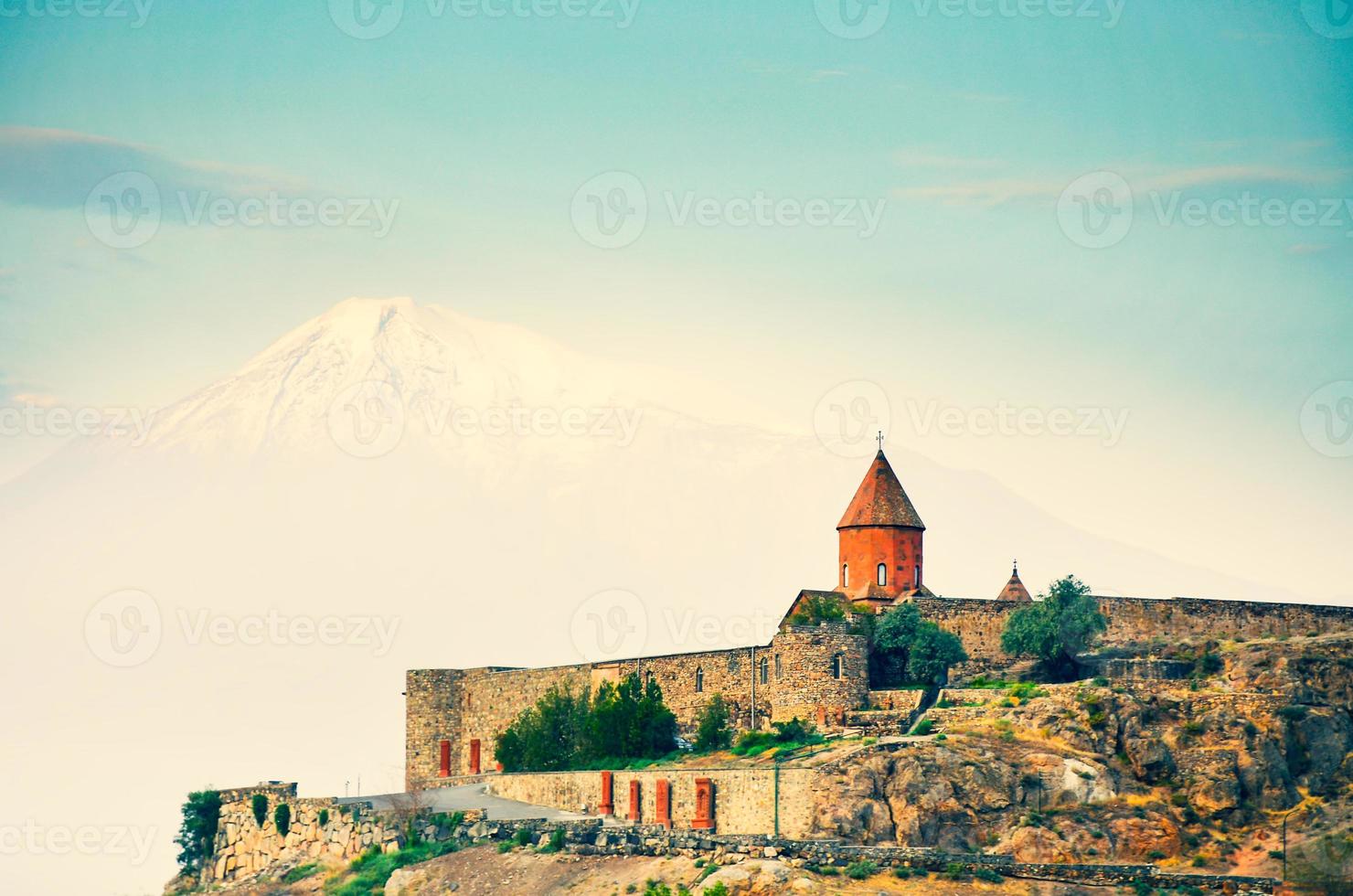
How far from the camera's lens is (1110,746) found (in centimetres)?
6169

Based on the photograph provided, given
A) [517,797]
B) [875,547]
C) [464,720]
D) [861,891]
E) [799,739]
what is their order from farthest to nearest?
[464,720] < [875,547] < [517,797] < [799,739] < [861,891]

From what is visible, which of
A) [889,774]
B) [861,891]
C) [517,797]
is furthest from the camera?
[517,797]

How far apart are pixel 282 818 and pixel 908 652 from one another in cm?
2118

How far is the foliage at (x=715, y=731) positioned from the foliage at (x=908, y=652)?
15.9 feet

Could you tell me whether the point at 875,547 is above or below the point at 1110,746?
above

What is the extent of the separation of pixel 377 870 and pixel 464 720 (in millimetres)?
16219

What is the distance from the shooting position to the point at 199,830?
75375mm

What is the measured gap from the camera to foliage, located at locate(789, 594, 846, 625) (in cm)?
6956

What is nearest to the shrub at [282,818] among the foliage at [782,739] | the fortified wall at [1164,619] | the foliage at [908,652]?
the foliage at [782,739]

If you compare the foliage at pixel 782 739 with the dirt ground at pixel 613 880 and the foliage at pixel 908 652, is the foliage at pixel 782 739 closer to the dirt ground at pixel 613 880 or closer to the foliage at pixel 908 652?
the foliage at pixel 908 652

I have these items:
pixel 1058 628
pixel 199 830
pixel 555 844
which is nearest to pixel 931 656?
pixel 1058 628

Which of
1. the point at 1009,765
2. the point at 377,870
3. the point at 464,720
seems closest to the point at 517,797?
the point at 377,870

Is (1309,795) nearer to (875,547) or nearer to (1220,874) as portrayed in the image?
(1220,874)

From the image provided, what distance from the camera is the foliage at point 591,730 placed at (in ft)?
229
